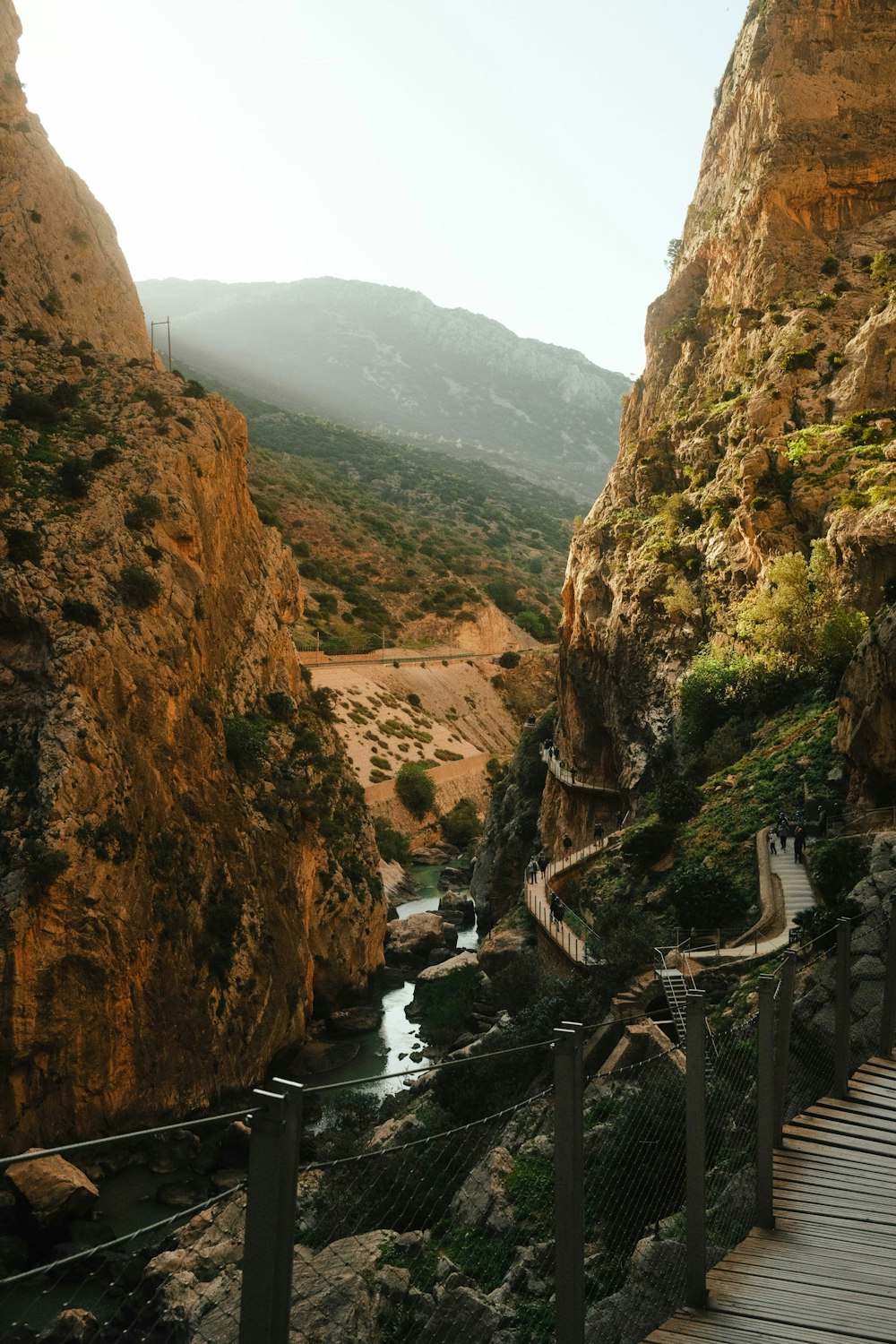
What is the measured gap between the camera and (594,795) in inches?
1914

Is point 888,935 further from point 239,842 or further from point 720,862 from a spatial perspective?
point 239,842

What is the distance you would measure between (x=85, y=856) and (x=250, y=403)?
131266 mm

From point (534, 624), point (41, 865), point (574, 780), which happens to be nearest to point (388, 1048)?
point (41, 865)

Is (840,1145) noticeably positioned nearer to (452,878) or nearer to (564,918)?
(564,918)

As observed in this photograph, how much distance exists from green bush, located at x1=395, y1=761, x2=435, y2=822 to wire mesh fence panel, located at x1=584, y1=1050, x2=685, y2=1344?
195ft

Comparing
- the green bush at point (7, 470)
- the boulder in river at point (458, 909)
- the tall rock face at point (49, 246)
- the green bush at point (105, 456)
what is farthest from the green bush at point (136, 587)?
the boulder in river at point (458, 909)

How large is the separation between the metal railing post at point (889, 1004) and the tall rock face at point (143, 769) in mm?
21240

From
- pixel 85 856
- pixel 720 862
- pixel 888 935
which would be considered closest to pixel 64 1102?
pixel 85 856

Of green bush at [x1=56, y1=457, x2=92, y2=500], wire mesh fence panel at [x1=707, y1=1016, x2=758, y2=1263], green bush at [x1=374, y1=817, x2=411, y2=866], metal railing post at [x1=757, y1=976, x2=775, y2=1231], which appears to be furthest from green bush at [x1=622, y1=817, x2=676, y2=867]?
green bush at [x1=374, y1=817, x2=411, y2=866]

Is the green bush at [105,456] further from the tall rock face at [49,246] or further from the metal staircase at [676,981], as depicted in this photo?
the metal staircase at [676,981]

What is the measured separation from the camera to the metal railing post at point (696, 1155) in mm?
6242

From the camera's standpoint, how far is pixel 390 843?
61.3 m

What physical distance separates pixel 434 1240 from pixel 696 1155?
21.6ft

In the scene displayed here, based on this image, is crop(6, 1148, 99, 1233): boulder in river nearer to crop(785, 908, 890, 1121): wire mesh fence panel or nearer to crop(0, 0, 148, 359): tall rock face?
crop(785, 908, 890, 1121): wire mesh fence panel
